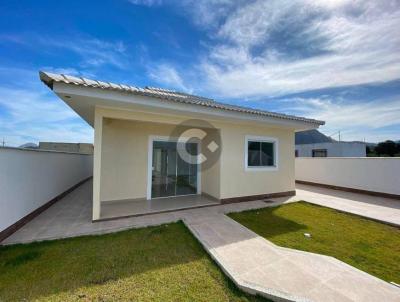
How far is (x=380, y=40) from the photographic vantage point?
22.5 ft

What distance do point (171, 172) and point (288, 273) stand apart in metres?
6.66

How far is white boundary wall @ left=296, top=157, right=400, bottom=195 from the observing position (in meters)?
9.38

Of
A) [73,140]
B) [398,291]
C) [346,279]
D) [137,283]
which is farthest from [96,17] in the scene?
[73,140]

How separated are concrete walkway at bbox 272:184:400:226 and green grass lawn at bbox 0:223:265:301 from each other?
636 centimetres

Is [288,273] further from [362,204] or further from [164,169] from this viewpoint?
[362,204]

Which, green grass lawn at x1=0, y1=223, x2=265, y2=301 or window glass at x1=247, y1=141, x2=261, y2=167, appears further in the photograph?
window glass at x1=247, y1=141, x2=261, y2=167

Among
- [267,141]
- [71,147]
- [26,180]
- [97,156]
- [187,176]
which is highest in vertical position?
[71,147]

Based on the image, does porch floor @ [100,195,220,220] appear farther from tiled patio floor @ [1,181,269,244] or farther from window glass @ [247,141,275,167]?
window glass @ [247,141,275,167]

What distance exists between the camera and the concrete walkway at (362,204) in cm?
665

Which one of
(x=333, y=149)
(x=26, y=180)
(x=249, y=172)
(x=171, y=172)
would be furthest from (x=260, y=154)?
(x=333, y=149)

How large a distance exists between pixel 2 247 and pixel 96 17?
7424 millimetres

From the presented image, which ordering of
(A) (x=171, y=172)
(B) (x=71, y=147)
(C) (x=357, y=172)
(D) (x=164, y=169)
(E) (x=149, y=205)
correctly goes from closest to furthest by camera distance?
(E) (x=149, y=205), (D) (x=164, y=169), (A) (x=171, y=172), (C) (x=357, y=172), (B) (x=71, y=147)

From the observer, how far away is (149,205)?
765cm

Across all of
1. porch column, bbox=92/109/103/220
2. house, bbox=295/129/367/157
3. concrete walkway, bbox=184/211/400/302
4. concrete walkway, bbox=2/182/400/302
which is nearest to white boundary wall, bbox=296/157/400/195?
A: concrete walkway, bbox=2/182/400/302
